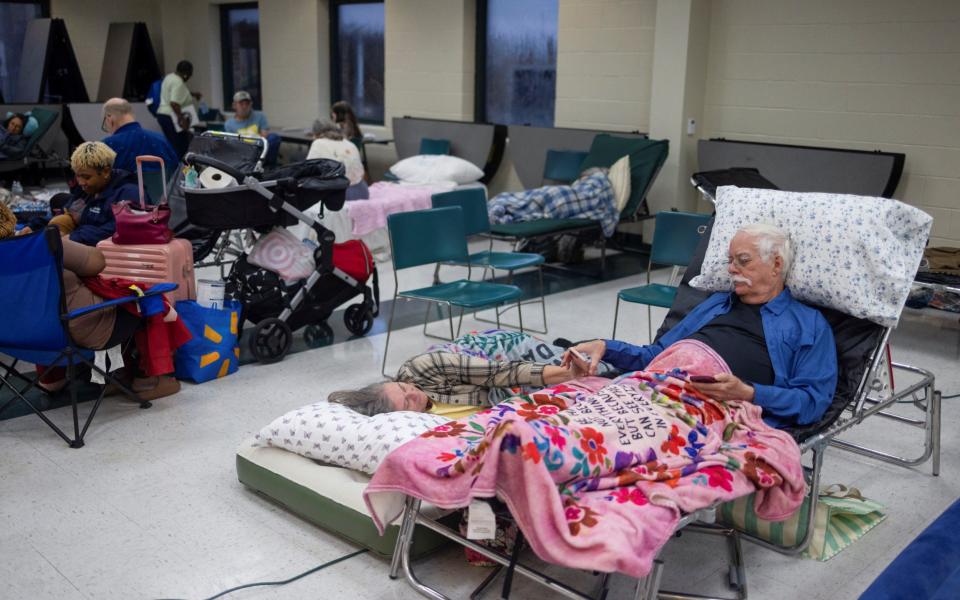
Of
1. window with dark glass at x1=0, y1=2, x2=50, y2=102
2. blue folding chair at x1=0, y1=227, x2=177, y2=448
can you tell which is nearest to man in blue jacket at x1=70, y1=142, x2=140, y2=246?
blue folding chair at x1=0, y1=227, x2=177, y2=448

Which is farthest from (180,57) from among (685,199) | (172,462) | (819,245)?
(819,245)

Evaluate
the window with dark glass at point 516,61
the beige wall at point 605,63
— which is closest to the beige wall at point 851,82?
the beige wall at point 605,63

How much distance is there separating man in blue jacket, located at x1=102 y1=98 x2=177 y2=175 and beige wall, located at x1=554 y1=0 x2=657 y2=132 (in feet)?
11.8

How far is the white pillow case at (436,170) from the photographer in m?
7.87

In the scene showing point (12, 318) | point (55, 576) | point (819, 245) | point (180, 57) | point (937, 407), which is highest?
point (180, 57)

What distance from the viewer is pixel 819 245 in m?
3.03

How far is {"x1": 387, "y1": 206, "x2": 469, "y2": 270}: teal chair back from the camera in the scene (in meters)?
4.37

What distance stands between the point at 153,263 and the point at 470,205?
1.78m

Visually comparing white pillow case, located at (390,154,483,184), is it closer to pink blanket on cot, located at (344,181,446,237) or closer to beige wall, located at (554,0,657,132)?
pink blanket on cot, located at (344,181,446,237)

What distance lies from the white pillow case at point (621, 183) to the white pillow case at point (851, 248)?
3.55 meters

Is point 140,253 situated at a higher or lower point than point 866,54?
lower

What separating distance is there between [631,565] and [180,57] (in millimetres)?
11751

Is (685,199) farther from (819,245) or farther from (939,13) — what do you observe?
(819,245)

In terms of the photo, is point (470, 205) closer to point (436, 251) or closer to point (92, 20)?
point (436, 251)
